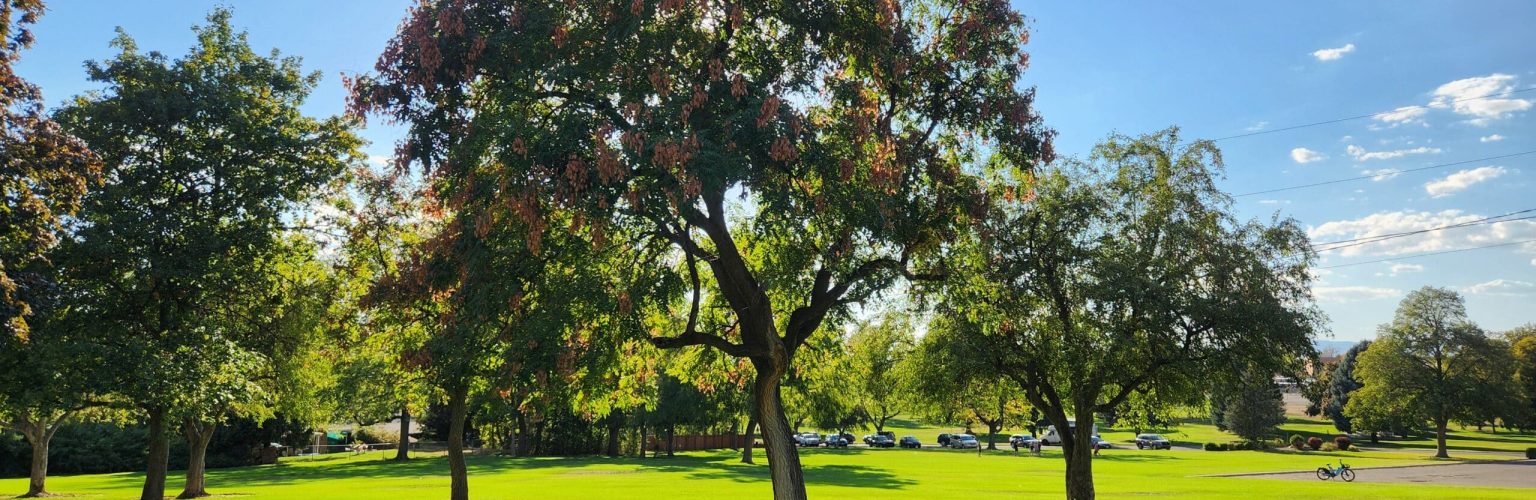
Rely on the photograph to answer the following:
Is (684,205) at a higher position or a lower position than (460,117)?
lower

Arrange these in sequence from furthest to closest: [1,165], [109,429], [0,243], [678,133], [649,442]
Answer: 1. [649,442]
2. [109,429]
3. [0,243]
4. [1,165]
5. [678,133]

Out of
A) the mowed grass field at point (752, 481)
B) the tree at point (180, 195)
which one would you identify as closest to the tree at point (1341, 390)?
the mowed grass field at point (752, 481)

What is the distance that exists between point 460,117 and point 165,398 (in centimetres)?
1222

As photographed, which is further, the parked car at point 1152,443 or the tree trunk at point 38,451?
the parked car at point 1152,443

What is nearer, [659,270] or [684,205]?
[684,205]

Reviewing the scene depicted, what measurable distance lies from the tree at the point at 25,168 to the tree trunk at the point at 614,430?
169 ft

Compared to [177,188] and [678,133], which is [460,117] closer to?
[678,133]

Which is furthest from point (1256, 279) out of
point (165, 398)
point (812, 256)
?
point (165, 398)

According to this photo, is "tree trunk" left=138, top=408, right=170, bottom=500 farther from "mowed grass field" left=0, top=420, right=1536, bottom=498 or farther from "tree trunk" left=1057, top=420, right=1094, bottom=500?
"tree trunk" left=1057, top=420, right=1094, bottom=500

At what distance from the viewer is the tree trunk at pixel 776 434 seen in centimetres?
1730

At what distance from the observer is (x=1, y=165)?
55.8 ft

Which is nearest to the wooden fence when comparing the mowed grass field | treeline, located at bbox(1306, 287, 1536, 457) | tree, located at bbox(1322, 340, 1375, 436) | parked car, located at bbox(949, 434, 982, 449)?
the mowed grass field

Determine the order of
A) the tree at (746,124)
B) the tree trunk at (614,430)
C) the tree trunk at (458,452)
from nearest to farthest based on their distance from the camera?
the tree at (746,124) → the tree trunk at (458,452) → the tree trunk at (614,430)

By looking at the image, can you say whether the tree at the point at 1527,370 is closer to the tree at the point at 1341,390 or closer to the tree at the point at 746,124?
the tree at the point at 1341,390
